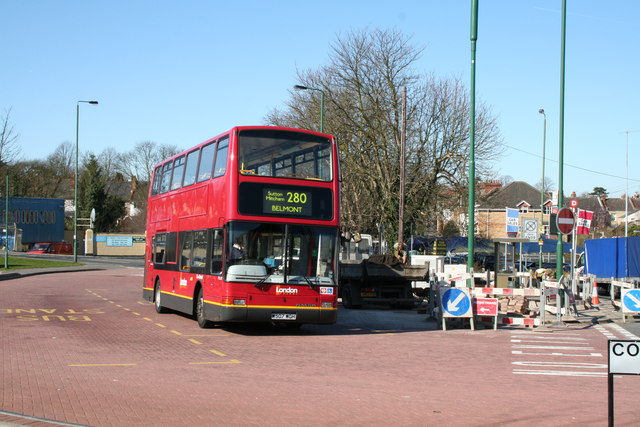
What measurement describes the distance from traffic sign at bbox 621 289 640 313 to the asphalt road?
76.5 inches

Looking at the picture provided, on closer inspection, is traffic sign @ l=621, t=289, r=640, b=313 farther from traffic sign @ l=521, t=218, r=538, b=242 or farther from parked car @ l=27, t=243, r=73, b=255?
parked car @ l=27, t=243, r=73, b=255

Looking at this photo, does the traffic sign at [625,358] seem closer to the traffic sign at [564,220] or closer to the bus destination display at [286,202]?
the bus destination display at [286,202]

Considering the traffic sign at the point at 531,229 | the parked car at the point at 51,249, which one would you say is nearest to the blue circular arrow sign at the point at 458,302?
the traffic sign at the point at 531,229

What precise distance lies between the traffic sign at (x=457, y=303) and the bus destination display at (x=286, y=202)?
403 centimetres

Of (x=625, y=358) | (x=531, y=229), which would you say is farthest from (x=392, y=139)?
(x=625, y=358)

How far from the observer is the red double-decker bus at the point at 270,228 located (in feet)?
51.1

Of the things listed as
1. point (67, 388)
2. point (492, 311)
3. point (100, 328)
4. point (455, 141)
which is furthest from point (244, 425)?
point (455, 141)

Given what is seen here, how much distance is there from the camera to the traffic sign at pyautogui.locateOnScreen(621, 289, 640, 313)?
2072cm

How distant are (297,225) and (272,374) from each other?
5472mm

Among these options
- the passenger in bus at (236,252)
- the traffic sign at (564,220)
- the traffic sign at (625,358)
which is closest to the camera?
the traffic sign at (625,358)

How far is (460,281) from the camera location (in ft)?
70.8

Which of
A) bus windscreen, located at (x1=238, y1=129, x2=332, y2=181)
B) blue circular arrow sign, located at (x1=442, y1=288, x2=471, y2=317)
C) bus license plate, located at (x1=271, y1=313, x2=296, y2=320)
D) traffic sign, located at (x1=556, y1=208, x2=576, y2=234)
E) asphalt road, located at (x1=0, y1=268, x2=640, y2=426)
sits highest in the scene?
bus windscreen, located at (x1=238, y1=129, x2=332, y2=181)

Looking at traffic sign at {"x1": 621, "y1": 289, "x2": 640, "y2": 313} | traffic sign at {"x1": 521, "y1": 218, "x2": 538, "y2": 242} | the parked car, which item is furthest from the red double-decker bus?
the parked car

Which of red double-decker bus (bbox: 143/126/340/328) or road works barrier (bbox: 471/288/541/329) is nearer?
red double-decker bus (bbox: 143/126/340/328)
